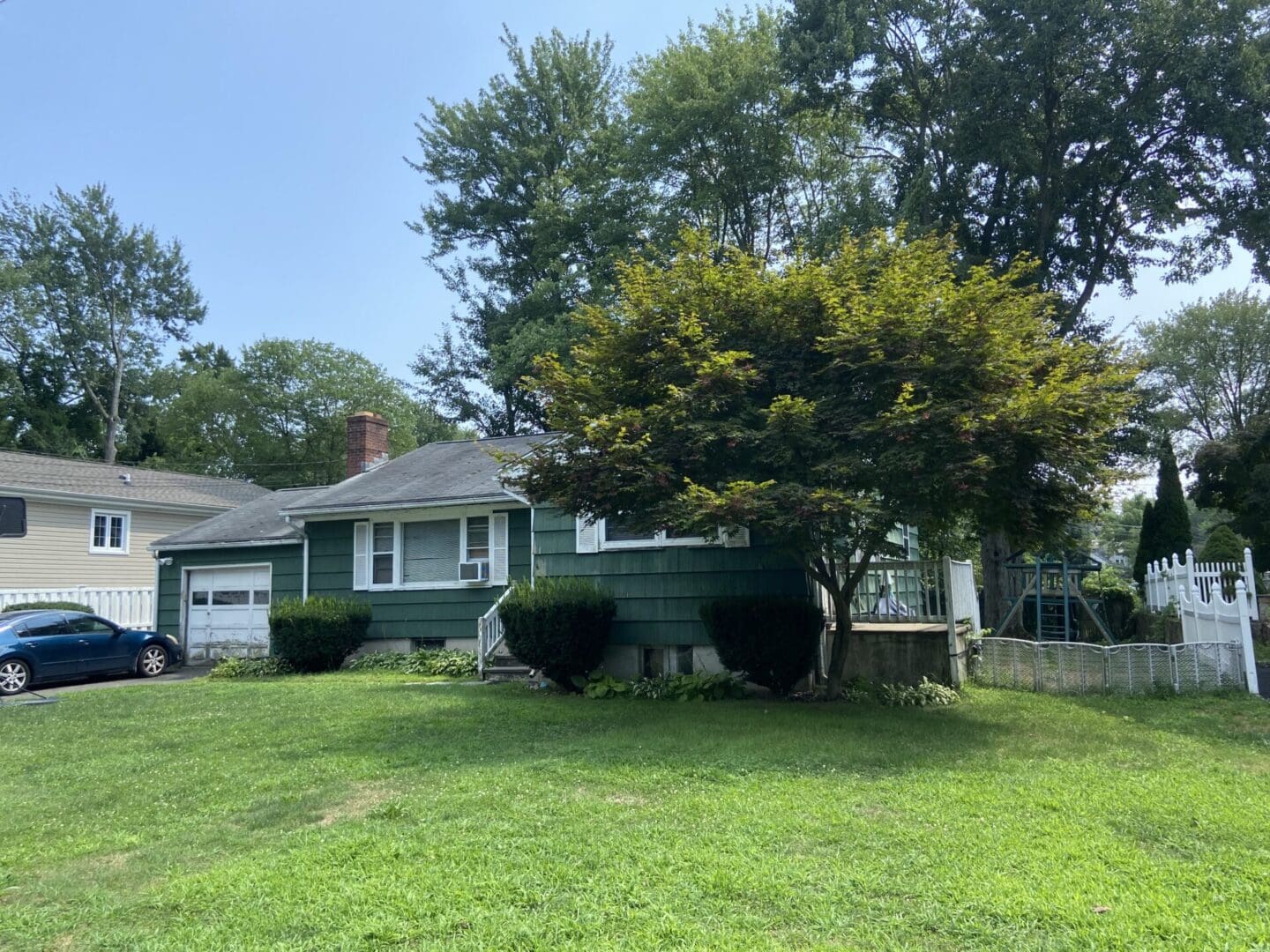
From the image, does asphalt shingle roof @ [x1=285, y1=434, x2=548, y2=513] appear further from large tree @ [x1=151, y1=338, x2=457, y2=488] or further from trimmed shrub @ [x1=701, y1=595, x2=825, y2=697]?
large tree @ [x1=151, y1=338, x2=457, y2=488]

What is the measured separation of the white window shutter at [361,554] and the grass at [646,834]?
22.9 feet

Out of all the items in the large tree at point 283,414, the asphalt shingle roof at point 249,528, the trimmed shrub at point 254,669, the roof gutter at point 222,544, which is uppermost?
the large tree at point 283,414

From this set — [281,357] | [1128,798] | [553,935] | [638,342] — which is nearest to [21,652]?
[638,342]

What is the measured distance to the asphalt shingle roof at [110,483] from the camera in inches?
925

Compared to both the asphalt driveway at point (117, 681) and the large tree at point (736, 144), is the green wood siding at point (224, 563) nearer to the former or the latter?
the asphalt driveway at point (117, 681)

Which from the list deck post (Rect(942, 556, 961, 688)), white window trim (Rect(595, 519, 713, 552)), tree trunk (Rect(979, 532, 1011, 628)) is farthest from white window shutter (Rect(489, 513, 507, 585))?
tree trunk (Rect(979, 532, 1011, 628))

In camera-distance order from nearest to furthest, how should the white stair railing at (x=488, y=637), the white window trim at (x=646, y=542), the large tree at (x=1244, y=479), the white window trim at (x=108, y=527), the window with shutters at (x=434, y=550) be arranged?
1. the white window trim at (x=646, y=542)
2. the white stair railing at (x=488, y=637)
3. the window with shutters at (x=434, y=550)
4. the large tree at (x=1244, y=479)
5. the white window trim at (x=108, y=527)

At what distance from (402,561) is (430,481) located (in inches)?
60.6

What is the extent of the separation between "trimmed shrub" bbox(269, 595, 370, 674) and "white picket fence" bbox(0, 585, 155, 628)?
18.6 feet

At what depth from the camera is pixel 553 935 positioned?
12.1 ft

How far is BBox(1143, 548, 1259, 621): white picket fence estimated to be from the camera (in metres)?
11.5

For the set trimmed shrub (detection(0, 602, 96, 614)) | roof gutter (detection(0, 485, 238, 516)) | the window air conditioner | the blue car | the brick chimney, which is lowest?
the blue car

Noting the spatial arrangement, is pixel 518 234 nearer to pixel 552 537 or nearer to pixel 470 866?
pixel 552 537

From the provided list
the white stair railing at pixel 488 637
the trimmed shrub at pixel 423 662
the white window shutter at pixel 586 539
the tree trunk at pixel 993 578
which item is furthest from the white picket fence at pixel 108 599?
the tree trunk at pixel 993 578
